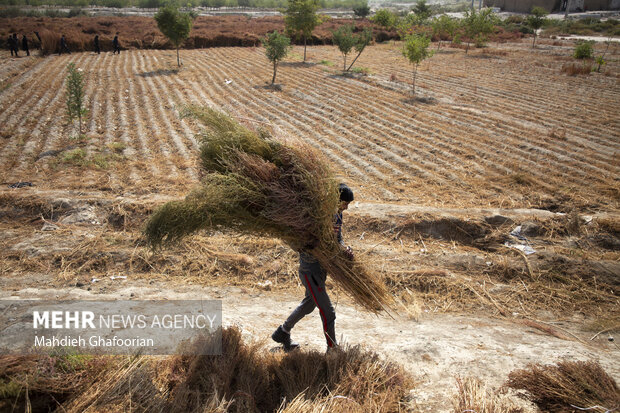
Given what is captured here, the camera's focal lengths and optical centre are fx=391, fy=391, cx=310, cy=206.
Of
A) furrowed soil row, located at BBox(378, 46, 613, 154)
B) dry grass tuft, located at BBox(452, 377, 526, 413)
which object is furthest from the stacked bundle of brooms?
furrowed soil row, located at BBox(378, 46, 613, 154)

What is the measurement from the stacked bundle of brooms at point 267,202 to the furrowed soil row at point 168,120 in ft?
16.2

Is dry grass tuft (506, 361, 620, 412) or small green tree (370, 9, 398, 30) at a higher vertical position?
small green tree (370, 9, 398, 30)

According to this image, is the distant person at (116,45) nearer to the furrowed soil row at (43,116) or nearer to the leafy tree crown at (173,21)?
the leafy tree crown at (173,21)

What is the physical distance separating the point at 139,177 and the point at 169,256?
124 inches

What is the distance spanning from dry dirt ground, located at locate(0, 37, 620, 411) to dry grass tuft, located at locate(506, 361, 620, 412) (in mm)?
331

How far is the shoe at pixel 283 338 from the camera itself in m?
3.69

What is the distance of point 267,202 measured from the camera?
3109 mm

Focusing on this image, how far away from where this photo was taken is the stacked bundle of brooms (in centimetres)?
309

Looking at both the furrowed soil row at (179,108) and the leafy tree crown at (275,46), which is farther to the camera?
the leafy tree crown at (275,46)

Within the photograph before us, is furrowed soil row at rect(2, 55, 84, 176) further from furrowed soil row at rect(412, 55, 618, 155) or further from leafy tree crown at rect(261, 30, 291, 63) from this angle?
furrowed soil row at rect(412, 55, 618, 155)

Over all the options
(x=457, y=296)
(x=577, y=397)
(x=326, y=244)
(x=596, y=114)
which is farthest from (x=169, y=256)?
(x=596, y=114)

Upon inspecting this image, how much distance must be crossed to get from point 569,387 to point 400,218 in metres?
3.54

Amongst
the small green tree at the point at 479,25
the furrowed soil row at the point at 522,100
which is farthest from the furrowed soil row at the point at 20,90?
the small green tree at the point at 479,25

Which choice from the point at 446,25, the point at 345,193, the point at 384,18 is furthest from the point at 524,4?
the point at 345,193
